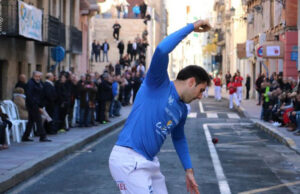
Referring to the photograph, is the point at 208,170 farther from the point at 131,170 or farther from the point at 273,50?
the point at 273,50

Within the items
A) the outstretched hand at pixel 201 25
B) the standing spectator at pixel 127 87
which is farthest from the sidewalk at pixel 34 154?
the standing spectator at pixel 127 87

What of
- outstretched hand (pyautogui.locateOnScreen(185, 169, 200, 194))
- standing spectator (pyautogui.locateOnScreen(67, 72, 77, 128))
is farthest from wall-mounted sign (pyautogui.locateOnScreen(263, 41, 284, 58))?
outstretched hand (pyautogui.locateOnScreen(185, 169, 200, 194))

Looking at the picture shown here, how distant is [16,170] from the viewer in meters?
11.4

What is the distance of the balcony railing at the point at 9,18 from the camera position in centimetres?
2273

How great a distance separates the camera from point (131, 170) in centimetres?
468

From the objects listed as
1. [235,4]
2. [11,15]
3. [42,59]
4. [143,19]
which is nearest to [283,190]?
[11,15]

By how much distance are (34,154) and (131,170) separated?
949cm

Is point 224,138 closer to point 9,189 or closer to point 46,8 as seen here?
point 9,189

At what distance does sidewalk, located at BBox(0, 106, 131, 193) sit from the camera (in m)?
11.1

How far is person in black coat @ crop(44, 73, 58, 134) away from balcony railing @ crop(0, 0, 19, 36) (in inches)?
158

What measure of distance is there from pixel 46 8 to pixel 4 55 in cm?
805

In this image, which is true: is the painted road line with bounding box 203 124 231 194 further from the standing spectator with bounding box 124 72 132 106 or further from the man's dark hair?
the standing spectator with bounding box 124 72 132 106

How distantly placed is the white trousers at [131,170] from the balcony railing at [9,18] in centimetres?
1847

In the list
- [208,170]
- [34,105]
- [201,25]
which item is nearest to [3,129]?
[34,105]
